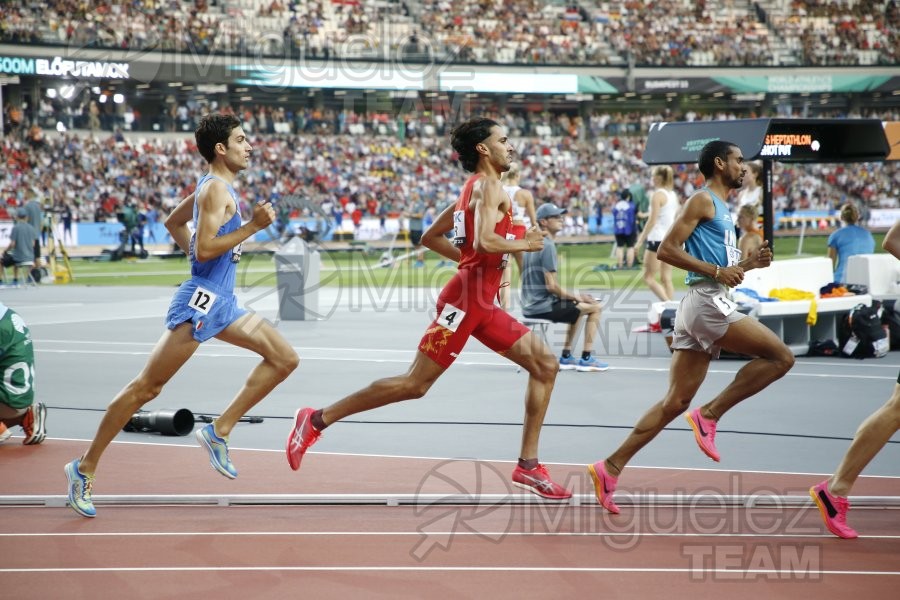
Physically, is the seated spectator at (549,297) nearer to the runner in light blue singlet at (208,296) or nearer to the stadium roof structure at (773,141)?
the stadium roof structure at (773,141)

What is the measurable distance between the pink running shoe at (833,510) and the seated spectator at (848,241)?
9.67 metres

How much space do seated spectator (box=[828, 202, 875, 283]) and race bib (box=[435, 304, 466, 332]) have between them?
9875 mm

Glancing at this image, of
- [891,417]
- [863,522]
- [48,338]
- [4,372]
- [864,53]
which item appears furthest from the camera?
[864,53]

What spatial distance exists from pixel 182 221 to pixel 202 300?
0.75m

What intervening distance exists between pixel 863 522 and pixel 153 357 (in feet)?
12.9

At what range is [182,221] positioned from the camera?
6426 mm

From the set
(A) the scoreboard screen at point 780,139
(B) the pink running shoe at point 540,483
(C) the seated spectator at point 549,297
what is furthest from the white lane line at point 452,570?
(A) the scoreboard screen at point 780,139

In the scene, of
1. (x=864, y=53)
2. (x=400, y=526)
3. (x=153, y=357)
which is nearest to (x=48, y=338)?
(x=153, y=357)

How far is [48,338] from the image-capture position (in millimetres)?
14961

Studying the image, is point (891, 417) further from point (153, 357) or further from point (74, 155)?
point (74, 155)

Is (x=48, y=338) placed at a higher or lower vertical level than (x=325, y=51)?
lower

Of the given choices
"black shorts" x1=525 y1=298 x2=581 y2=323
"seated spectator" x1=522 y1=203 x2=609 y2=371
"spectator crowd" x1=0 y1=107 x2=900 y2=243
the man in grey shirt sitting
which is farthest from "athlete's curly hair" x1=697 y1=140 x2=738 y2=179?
"spectator crowd" x1=0 y1=107 x2=900 y2=243

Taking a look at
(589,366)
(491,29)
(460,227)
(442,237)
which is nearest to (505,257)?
(460,227)

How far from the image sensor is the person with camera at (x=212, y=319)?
5.78 m
